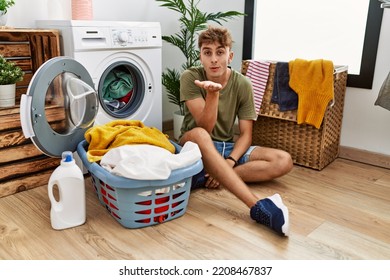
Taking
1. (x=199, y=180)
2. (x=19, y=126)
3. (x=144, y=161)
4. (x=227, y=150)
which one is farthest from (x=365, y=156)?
(x=19, y=126)

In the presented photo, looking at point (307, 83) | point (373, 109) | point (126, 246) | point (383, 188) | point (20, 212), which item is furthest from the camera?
point (373, 109)

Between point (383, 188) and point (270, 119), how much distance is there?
78 centimetres

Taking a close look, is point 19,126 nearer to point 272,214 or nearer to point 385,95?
point 272,214

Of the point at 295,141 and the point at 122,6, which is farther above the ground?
the point at 122,6

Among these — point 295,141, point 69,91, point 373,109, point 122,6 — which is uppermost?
point 122,6

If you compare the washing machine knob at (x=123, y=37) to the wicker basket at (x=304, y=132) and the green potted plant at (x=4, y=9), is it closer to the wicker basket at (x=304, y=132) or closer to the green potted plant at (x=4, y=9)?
the green potted plant at (x=4, y=9)

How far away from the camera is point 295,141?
7.55ft

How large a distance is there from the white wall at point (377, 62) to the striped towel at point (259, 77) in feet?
1.81

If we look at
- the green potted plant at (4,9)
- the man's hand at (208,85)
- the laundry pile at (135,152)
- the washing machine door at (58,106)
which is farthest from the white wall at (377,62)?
the man's hand at (208,85)

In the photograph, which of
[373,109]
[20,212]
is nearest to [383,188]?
[373,109]

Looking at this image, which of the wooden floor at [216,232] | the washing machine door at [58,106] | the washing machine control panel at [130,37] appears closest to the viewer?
the wooden floor at [216,232]

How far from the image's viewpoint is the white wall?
82.7 inches

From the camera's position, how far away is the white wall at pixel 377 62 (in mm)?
2102
